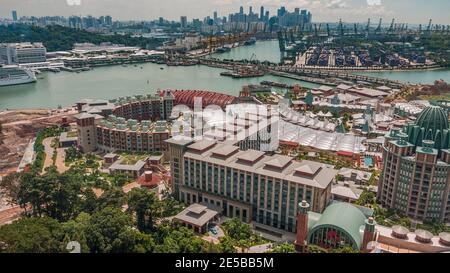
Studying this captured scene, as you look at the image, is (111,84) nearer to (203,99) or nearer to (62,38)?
(203,99)

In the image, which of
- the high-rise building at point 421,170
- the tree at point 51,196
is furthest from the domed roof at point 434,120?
the tree at point 51,196

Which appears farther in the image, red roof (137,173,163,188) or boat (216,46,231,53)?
boat (216,46,231,53)

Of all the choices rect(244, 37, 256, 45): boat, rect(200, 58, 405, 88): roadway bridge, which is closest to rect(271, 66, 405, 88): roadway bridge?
rect(200, 58, 405, 88): roadway bridge

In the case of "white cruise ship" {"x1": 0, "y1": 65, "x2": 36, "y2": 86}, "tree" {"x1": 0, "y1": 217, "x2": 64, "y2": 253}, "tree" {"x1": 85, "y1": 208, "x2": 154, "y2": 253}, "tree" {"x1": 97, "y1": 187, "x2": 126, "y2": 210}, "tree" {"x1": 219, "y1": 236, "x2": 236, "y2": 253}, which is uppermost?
"white cruise ship" {"x1": 0, "y1": 65, "x2": 36, "y2": 86}

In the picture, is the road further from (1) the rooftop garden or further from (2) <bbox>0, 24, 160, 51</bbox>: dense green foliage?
(2) <bbox>0, 24, 160, 51</bbox>: dense green foliage

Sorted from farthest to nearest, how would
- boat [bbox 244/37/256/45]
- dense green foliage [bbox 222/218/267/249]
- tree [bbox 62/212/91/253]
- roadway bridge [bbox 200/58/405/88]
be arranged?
1. boat [bbox 244/37/256/45]
2. roadway bridge [bbox 200/58/405/88]
3. dense green foliage [bbox 222/218/267/249]
4. tree [bbox 62/212/91/253]

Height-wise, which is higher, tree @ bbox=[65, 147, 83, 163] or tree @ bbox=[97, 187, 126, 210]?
tree @ bbox=[97, 187, 126, 210]

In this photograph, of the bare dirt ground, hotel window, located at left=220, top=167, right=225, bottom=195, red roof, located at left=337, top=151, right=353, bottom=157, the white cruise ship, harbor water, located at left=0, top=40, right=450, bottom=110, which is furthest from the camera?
the white cruise ship
